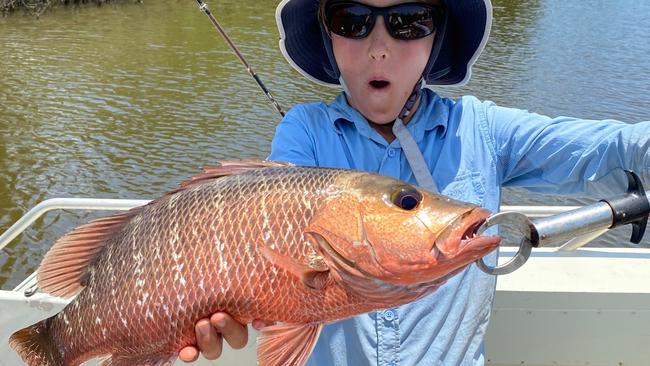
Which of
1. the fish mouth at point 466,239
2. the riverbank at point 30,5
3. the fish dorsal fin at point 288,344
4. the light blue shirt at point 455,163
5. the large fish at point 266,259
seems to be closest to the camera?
the fish mouth at point 466,239

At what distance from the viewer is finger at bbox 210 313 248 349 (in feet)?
5.18

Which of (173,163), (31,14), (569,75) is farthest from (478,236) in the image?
(31,14)

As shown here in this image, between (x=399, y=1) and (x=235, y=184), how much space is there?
2.71ft

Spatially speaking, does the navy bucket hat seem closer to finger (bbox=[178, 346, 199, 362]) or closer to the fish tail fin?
finger (bbox=[178, 346, 199, 362])

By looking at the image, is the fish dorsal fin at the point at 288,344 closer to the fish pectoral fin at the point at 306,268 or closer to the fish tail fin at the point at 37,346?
the fish pectoral fin at the point at 306,268

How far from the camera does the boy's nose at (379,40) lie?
188 cm

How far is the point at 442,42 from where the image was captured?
220cm

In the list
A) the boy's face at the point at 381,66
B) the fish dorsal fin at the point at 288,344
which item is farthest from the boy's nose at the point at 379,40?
the fish dorsal fin at the point at 288,344

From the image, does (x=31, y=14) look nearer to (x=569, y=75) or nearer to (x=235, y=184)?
(x=569, y=75)

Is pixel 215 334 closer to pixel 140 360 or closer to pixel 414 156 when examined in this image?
pixel 140 360

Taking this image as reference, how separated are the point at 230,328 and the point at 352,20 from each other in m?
1.06

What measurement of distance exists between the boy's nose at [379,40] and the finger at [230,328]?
3.13ft

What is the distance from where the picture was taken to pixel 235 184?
166cm

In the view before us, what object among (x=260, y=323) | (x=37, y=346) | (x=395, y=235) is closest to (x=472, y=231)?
(x=395, y=235)
